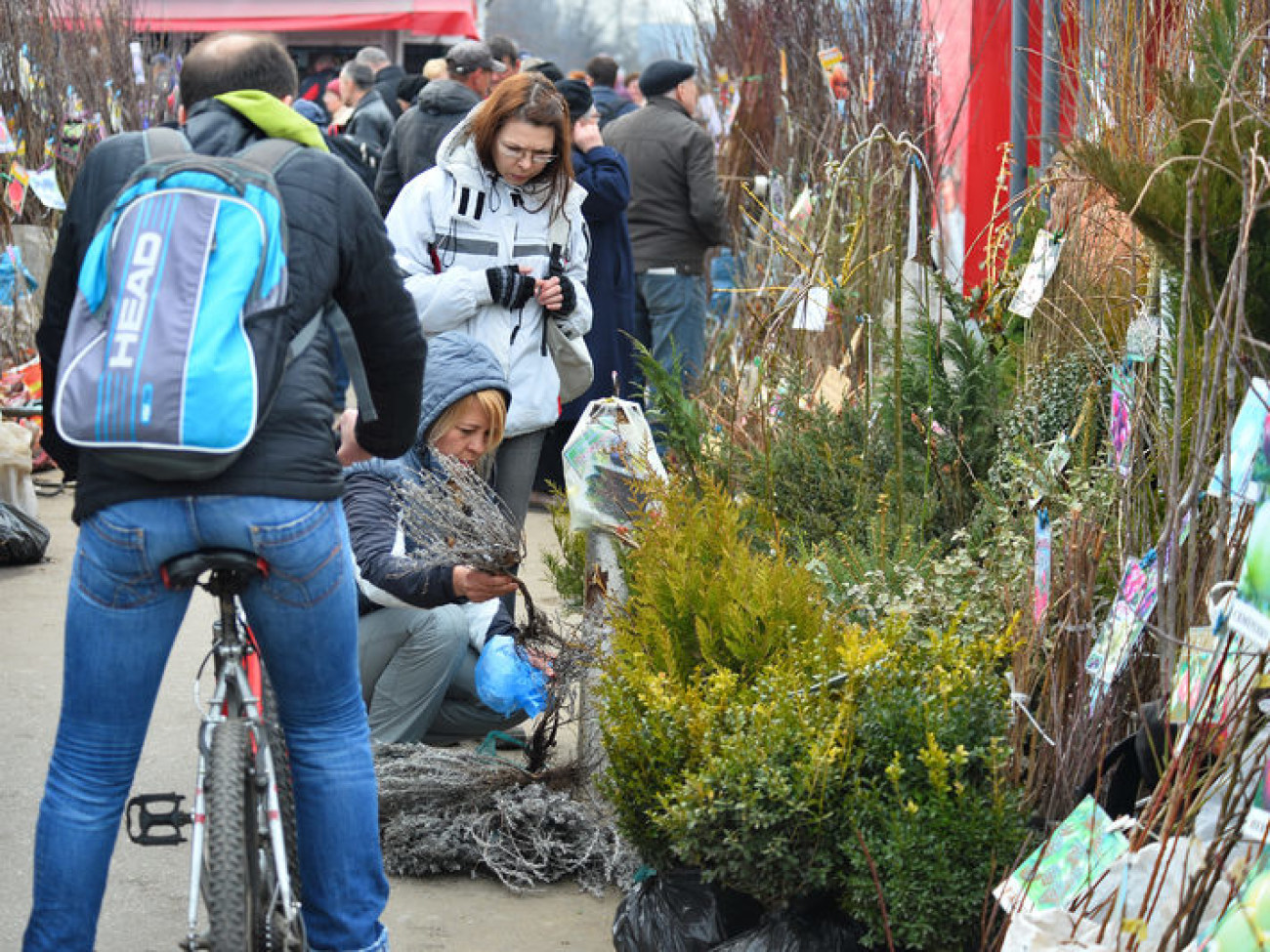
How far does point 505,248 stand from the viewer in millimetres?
4953

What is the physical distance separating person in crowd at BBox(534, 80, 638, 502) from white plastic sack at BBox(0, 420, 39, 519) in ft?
7.14

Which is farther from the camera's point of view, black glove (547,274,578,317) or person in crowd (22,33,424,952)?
black glove (547,274,578,317)

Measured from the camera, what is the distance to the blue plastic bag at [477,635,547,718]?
402 centimetres

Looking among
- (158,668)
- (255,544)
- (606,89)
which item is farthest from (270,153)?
(606,89)

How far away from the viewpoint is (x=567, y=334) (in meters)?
5.11

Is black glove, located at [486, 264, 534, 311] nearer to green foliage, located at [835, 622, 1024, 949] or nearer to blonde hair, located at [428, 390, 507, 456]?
blonde hair, located at [428, 390, 507, 456]

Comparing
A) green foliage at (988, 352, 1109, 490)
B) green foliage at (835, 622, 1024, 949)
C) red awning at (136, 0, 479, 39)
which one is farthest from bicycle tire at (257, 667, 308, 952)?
red awning at (136, 0, 479, 39)

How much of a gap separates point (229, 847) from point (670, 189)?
242 inches

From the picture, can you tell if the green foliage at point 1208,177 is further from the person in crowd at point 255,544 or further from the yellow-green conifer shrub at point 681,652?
the person in crowd at point 255,544

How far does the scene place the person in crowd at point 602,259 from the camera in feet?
23.1

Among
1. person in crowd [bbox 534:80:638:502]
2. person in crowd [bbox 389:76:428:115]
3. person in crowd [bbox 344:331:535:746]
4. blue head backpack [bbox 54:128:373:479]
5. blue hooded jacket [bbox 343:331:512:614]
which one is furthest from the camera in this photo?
person in crowd [bbox 389:76:428:115]

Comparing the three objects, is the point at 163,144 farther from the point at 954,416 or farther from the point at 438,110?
the point at 438,110

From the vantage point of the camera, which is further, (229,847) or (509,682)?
(509,682)

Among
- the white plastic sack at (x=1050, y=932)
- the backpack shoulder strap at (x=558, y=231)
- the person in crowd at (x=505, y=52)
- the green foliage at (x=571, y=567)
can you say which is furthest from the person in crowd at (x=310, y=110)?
the white plastic sack at (x=1050, y=932)
